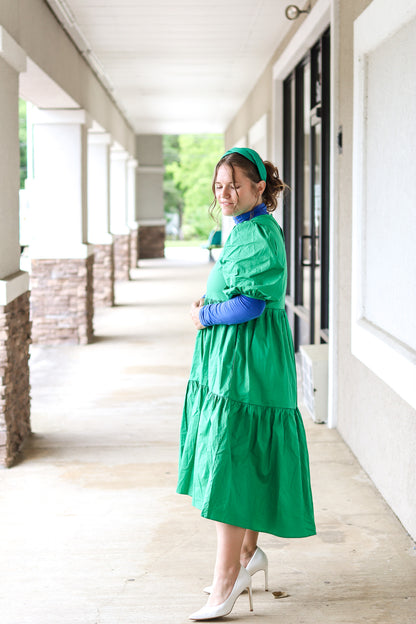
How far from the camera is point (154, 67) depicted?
955 cm

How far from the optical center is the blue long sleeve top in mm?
2652

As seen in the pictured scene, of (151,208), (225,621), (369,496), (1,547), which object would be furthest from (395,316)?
(151,208)

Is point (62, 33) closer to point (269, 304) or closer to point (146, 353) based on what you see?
point (146, 353)

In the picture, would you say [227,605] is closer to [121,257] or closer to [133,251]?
[121,257]

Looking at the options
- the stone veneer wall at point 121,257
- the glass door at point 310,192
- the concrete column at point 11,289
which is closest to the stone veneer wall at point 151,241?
the stone veneer wall at point 121,257

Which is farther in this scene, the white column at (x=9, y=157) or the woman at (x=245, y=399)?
the white column at (x=9, y=157)

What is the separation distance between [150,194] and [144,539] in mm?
19174

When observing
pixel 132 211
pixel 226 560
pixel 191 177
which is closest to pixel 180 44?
pixel 226 560

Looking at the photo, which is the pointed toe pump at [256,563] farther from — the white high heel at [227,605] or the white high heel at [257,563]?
the white high heel at [227,605]

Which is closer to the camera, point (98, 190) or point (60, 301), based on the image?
point (60, 301)

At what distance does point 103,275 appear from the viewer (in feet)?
39.0

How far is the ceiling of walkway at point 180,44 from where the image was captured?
21.6ft

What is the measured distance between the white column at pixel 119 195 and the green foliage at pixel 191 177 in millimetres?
21220

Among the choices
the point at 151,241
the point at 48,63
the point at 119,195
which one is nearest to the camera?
the point at 48,63
